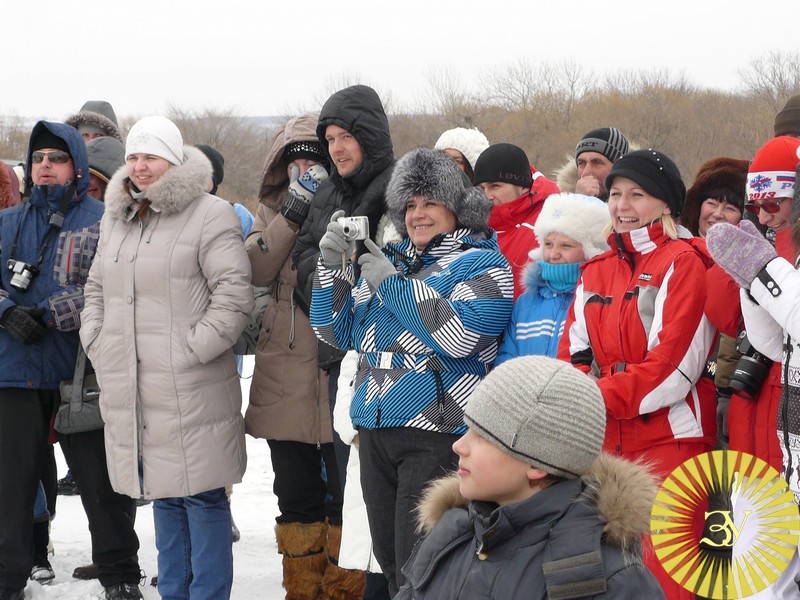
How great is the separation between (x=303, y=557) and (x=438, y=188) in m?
1.90

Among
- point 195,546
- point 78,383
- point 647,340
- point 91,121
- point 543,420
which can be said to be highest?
point 91,121

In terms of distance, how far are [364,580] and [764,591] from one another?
197 cm

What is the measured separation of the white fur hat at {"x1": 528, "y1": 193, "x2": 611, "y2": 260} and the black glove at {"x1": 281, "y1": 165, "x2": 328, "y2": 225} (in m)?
1.18

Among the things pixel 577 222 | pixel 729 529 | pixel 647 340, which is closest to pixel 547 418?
pixel 729 529

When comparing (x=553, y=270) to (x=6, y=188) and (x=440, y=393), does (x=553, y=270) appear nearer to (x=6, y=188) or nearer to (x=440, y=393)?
(x=440, y=393)

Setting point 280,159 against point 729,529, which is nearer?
point 729,529

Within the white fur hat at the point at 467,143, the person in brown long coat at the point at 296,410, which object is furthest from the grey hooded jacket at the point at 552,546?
the white fur hat at the point at 467,143

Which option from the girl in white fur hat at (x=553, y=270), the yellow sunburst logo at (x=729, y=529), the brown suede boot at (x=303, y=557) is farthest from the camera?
the brown suede boot at (x=303, y=557)

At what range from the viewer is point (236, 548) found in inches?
206

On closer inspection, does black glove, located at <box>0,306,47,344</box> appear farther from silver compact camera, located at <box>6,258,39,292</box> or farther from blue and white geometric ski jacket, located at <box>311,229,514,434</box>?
blue and white geometric ski jacket, located at <box>311,229,514,434</box>

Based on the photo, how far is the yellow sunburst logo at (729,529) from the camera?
104 inches

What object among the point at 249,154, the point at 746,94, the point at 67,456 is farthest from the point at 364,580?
the point at 249,154

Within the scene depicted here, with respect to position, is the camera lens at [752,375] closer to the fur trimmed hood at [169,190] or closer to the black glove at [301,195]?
the black glove at [301,195]

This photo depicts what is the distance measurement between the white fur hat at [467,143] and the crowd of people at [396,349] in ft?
0.05
